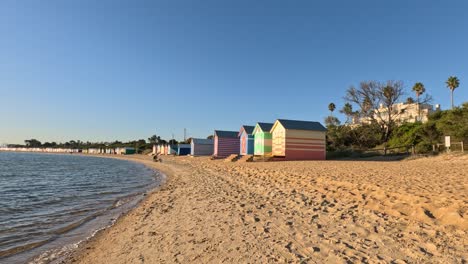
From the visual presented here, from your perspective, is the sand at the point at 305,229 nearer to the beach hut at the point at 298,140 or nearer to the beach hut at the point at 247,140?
the beach hut at the point at 298,140

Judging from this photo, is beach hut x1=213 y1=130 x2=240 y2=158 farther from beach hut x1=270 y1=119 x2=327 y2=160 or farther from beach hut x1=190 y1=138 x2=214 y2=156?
beach hut x1=270 y1=119 x2=327 y2=160

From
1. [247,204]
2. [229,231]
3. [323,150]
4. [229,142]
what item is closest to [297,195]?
[247,204]

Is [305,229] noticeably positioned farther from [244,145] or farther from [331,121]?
[331,121]

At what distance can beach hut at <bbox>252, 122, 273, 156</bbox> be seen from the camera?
35.4 metres

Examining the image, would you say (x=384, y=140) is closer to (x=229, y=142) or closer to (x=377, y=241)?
A: (x=229, y=142)

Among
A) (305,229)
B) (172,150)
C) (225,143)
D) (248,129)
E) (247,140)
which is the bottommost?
(305,229)

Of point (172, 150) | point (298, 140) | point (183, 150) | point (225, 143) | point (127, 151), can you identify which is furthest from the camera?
point (127, 151)

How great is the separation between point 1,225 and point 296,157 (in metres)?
27.0

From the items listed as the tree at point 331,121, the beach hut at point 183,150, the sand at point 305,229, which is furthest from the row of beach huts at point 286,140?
the beach hut at point 183,150

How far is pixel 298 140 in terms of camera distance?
32.3 meters

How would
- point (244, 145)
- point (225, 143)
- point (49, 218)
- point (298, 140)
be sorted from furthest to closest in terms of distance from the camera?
1. point (225, 143)
2. point (244, 145)
3. point (298, 140)
4. point (49, 218)

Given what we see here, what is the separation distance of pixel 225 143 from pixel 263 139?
12.1 m

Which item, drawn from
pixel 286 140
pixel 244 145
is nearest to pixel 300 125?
pixel 286 140

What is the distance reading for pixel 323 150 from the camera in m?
33.1
